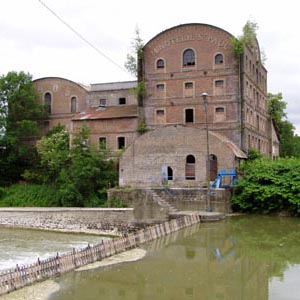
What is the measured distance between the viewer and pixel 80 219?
31.7 meters

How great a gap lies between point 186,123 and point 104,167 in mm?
7794

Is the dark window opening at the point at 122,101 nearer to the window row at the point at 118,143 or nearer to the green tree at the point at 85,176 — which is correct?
the window row at the point at 118,143

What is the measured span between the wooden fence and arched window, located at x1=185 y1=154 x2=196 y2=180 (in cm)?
1128

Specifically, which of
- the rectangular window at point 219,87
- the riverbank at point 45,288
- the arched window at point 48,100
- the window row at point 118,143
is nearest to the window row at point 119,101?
the arched window at point 48,100

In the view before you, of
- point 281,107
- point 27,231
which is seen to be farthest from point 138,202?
point 281,107

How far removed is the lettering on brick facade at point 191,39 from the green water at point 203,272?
19048 millimetres

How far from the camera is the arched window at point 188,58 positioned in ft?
134

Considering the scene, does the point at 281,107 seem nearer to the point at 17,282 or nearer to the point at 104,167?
the point at 104,167

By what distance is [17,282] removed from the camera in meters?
15.3

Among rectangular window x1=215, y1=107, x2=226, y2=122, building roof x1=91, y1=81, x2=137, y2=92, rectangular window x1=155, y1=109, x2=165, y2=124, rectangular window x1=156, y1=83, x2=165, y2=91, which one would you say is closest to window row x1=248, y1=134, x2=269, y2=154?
rectangular window x1=215, y1=107, x2=226, y2=122

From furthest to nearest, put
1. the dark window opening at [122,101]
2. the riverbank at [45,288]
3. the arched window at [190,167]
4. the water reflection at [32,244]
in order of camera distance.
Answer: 1. the dark window opening at [122,101]
2. the arched window at [190,167]
3. the water reflection at [32,244]
4. the riverbank at [45,288]

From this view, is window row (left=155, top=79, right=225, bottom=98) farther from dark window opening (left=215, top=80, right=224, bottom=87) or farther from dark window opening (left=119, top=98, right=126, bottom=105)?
Result: dark window opening (left=119, top=98, right=126, bottom=105)

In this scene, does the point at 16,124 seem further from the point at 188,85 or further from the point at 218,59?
the point at 218,59

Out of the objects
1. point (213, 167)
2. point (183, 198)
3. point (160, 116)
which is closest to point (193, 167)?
point (213, 167)
